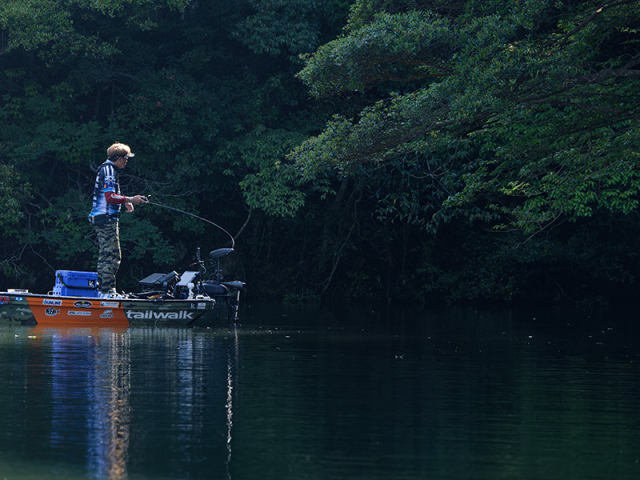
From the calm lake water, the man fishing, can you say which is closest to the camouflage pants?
the man fishing

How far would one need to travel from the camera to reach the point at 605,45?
18.7 m

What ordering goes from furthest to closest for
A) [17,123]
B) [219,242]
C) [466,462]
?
1. [219,242]
2. [17,123]
3. [466,462]

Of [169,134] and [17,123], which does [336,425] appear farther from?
[17,123]

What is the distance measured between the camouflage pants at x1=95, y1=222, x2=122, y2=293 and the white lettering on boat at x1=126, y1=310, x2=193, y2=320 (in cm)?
54

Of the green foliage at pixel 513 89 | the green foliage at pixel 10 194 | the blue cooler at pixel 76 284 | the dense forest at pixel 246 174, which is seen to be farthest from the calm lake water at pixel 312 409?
the green foliage at pixel 10 194

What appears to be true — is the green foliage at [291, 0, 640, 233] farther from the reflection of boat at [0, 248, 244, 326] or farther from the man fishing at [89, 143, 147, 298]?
the man fishing at [89, 143, 147, 298]

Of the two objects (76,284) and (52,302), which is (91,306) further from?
(52,302)

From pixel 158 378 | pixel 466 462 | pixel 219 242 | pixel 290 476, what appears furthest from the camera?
pixel 219 242

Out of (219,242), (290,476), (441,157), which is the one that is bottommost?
(290,476)

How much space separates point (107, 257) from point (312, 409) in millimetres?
8394

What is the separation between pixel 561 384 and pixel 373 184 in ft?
59.3

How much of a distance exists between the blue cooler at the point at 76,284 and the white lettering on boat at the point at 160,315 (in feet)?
2.54

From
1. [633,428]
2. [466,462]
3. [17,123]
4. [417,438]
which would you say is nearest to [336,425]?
[417,438]

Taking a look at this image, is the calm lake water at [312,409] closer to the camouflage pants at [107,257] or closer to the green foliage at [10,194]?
the camouflage pants at [107,257]
